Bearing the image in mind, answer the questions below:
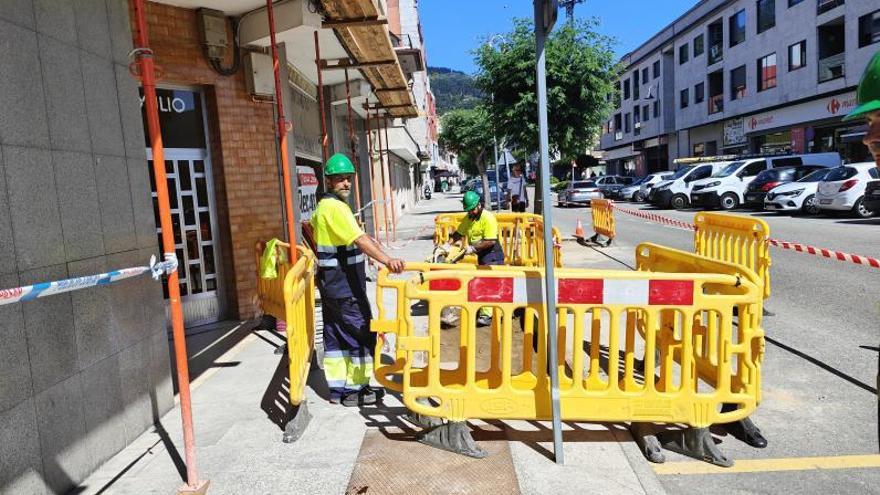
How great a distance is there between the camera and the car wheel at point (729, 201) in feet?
71.4

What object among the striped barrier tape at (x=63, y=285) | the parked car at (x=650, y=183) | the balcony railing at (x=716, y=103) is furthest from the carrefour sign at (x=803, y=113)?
the striped barrier tape at (x=63, y=285)

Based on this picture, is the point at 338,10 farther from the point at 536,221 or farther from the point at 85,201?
the point at 536,221

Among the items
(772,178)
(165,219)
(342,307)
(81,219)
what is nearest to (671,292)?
(342,307)

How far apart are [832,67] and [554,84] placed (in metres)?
18.5

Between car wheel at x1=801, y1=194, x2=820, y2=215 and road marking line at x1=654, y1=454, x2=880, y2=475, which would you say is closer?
road marking line at x1=654, y1=454, x2=880, y2=475

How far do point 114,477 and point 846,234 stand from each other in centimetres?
1445

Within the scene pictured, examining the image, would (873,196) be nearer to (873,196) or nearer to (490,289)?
(873,196)

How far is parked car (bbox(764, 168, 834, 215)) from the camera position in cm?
1791

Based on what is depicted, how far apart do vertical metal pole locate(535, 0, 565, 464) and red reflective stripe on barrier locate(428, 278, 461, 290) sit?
0.59m

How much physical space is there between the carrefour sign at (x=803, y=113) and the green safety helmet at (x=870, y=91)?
25541 millimetres

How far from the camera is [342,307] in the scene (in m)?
4.54

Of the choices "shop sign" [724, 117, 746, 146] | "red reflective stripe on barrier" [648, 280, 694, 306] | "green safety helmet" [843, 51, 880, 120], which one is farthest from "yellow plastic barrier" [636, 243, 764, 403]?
"shop sign" [724, 117, 746, 146]

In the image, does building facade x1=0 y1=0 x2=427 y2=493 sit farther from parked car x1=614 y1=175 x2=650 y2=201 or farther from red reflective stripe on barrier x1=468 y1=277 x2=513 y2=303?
parked car x1=614 y1=175 x2=650 y2=201

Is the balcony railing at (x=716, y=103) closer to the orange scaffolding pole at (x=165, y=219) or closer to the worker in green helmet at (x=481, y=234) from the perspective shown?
the worker in green helmet at (x=481, y=234)
